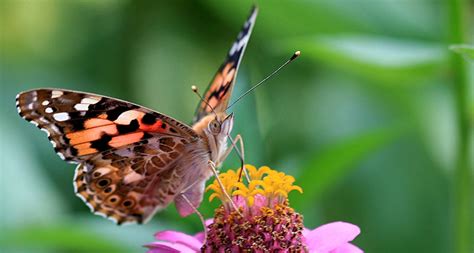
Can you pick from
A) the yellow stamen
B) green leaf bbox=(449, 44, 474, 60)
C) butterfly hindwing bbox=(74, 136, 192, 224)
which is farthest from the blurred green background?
green leaf bbox=(449, 44, 474, 60)

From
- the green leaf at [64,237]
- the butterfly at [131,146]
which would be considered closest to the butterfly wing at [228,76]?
the butterfly at [131,146]


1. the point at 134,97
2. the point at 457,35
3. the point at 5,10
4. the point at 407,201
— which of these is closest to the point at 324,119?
the point at 407,201

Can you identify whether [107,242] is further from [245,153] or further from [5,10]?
[5,10]

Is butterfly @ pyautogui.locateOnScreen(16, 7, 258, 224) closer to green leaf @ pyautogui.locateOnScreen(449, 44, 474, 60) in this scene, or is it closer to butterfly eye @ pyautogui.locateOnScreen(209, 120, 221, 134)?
butterfly eye @ pyautogui.locateOnScreen(209, 120, 221, 134)

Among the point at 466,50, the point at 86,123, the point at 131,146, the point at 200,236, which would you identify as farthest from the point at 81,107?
the point at 466,50

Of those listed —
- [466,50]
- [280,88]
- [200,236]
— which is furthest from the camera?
[280,88]

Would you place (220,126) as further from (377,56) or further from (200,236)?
(377,56)

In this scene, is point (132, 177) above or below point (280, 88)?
below

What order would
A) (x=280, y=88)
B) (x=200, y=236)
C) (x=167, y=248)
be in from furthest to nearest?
(x=280, y=88)
(x=200, y=236)
(x=167, y=248)
